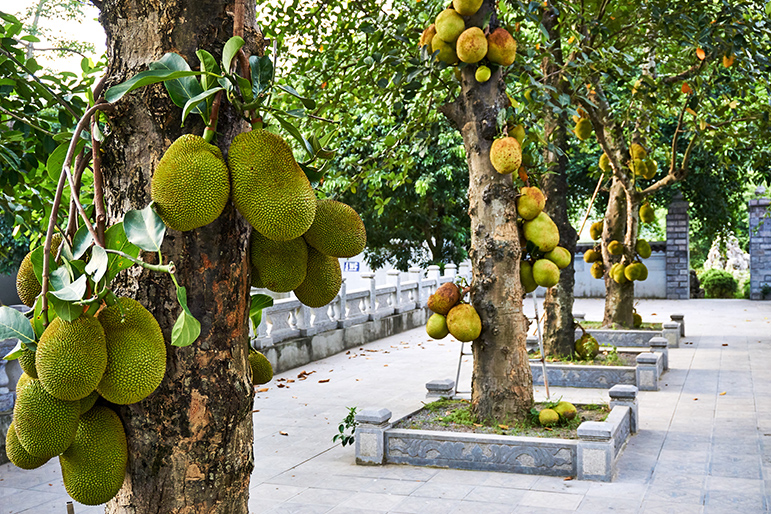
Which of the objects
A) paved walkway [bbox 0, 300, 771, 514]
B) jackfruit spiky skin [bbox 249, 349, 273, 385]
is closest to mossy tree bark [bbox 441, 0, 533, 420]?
paved walkway [bbox 0, 300, 771, 514]

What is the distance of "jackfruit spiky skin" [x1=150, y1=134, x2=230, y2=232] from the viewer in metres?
0.96

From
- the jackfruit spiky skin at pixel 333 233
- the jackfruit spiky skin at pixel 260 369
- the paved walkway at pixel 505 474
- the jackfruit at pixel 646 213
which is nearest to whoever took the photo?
the jackfruit spiky skin at pixel 333 233

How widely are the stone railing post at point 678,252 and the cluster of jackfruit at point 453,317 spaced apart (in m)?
14.7

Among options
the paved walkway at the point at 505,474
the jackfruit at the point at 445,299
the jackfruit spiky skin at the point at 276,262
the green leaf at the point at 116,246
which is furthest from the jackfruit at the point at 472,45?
the green leaf at the point at 116,246

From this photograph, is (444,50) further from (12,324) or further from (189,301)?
(12,324)

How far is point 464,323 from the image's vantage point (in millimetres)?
5145

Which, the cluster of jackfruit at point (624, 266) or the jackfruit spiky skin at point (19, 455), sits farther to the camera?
the cluster of jackfruit at point (624, 266)

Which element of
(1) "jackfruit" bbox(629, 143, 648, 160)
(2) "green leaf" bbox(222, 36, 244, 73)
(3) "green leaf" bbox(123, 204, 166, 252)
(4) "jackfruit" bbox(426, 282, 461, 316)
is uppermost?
(1) "jackfruit" bbox(629, 143, 648, 160)

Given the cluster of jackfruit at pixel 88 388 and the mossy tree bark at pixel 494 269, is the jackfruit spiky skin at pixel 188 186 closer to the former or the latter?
the cluster of jackfruit at pixel 88 388

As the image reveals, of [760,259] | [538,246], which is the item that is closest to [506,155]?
[538,246]

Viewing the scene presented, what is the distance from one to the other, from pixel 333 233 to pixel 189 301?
310mm

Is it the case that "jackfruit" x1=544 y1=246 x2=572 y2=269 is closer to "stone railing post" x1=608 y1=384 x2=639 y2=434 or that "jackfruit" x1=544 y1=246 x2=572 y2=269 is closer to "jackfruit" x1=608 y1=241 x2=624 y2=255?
"stone railing post" x1=608 y1=384 x2=639 y2=434

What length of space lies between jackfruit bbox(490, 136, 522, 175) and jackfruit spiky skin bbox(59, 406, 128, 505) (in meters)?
4.30

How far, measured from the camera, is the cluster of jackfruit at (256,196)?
0.97 metres
